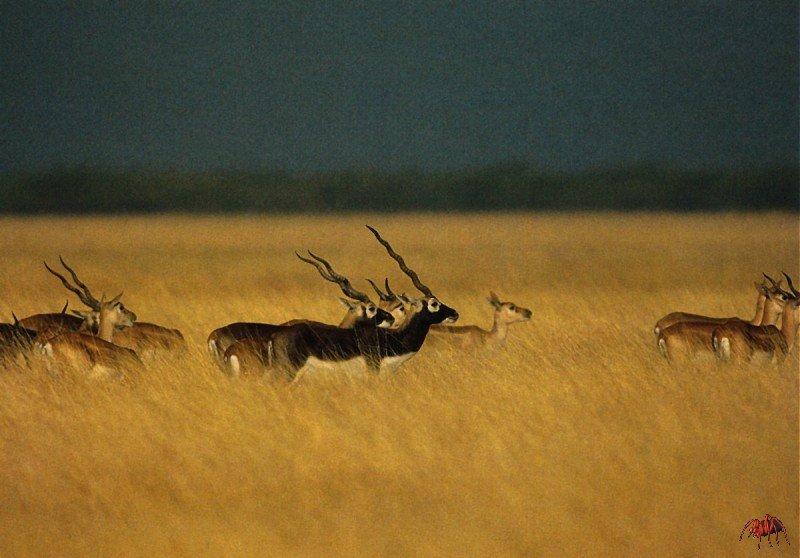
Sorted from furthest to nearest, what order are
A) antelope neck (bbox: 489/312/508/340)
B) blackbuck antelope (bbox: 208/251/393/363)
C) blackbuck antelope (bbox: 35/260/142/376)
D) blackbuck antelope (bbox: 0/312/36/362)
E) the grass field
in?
1. antelope neck (bbox: 489/312/508/340)
2. blackbuck antelope (bbox: 0/312/36/362)
3. blackbuck antelope (bbox: 35/260/142/376)
4. blackbuck antelope (bbox: 208/251/393/363)
5. the grass field

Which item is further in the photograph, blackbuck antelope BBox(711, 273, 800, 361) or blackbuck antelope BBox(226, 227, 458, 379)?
blackbuck antelope BBox(711, 273, 800, 361)

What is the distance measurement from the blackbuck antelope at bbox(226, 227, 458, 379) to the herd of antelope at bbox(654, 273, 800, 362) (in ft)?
6.54

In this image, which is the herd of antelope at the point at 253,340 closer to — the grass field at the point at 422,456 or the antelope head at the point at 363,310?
the antelope head at the point at 363,310

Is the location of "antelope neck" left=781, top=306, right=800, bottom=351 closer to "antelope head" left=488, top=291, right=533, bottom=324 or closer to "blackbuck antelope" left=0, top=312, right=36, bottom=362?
"antelope head" left=488, top=291, right=533, bottom=324

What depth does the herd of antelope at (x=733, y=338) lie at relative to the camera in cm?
934

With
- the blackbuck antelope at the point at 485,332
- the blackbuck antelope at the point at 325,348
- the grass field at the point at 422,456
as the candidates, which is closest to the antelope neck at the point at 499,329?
the blackbuck antelope at the point at 485,332

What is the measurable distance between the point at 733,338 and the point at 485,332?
7.40ft

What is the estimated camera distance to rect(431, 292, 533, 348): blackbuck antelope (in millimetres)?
10547

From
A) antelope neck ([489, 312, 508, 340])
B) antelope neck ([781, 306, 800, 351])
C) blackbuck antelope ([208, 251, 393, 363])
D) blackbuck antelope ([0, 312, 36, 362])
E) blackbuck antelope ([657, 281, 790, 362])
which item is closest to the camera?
blackbuck antelope ([208, 251, 393, 363])

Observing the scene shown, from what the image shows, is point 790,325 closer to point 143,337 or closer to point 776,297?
point 776,297

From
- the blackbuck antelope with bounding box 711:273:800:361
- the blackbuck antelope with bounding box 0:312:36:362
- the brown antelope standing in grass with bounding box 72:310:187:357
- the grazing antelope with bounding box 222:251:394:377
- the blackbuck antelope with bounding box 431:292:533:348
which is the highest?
the blackbuck antelope with bounding box 431:292:533:348

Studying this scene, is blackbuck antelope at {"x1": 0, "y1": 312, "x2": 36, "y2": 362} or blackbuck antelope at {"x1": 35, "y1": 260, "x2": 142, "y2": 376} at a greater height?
blackbuck antelope at {"x1": 0, "y1": 312, "x2": 36, "y2": 362}

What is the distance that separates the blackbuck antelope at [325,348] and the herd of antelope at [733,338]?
199cm

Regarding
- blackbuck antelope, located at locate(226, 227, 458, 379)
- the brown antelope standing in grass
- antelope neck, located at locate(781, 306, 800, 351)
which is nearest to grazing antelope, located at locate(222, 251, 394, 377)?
blackbuck antelope, located at locate(226, 227, 458, 379)
